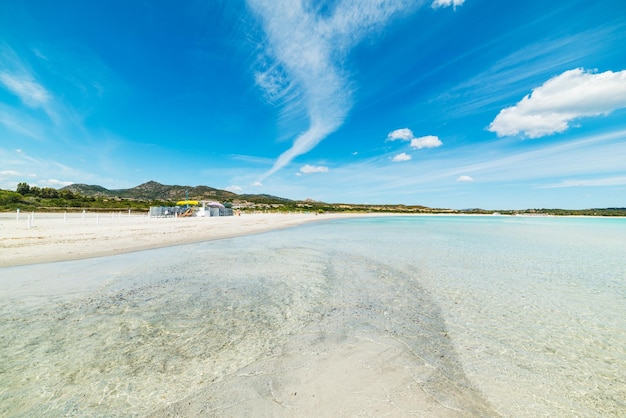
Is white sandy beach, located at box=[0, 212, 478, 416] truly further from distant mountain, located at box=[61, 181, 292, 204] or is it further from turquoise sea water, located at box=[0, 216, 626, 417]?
distant mountain, located at box=[61, 181, 292, 204]

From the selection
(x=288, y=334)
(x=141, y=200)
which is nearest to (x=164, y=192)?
(x=141, y=200)

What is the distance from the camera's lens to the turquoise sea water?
2.72 m

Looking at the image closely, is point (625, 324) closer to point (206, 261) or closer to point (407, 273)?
point (407, 273)

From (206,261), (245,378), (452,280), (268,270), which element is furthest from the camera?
(206,261)

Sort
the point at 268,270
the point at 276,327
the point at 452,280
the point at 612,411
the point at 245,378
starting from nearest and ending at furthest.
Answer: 1. the point at 612,411
2. the point at 245,378
3. the point at 276,327
4. the point at 452,280
5. the point at 268,270

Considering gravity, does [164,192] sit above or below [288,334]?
above

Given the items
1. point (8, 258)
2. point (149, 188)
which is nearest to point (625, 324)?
point (8, 258)

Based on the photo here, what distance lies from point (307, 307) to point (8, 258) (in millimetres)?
10720

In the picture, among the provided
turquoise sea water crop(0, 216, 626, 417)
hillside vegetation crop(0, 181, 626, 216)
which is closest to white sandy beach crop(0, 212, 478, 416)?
turquoise sea water crop(0, 216, 626, 417)

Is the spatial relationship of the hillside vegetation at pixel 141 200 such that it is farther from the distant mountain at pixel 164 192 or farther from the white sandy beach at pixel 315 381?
the white sandy beach at pixel 315 381

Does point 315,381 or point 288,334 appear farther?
point 288,334

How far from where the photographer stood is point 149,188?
12044 cm

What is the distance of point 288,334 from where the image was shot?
13.7 ft

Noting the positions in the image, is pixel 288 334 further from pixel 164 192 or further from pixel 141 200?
pixel 164 192
